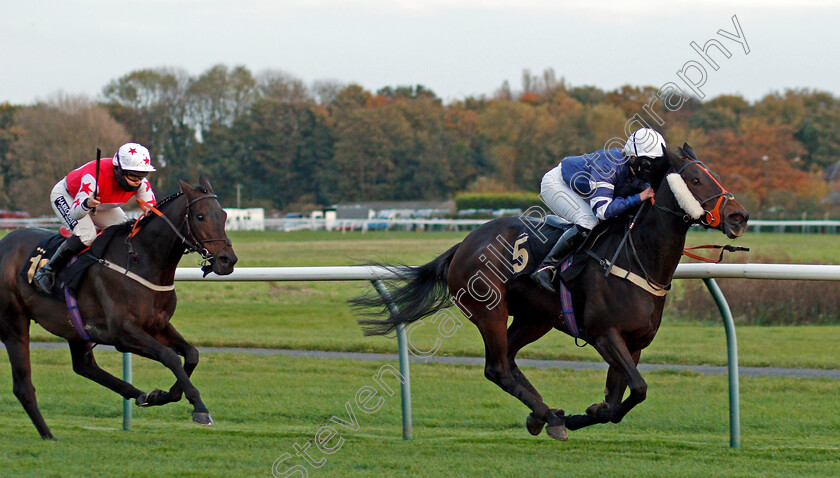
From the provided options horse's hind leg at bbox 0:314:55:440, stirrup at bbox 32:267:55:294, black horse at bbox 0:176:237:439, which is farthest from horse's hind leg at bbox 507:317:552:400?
horse's hind leg at bbox 0:314:55:440

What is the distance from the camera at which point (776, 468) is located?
4160 mm

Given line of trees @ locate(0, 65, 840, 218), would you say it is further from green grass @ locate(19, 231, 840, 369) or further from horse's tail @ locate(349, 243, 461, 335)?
horse's tail @ locate(349, 243, 461, 335)

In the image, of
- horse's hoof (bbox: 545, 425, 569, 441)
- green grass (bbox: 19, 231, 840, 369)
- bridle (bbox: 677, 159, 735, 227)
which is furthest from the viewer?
green grass (bbox: 19, 231, 840, 369)

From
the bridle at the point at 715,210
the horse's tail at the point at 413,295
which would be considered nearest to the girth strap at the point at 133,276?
the horse's tail at the point at 413,295

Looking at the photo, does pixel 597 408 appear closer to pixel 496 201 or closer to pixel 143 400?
pixel 143 400

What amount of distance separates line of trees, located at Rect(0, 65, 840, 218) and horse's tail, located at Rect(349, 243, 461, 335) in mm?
32432

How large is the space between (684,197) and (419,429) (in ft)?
7.26

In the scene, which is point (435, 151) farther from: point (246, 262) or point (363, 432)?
point (363, 432)

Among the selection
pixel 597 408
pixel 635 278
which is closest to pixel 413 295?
pixel 597 408

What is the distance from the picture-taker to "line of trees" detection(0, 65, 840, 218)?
132 feet

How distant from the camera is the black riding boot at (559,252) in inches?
186

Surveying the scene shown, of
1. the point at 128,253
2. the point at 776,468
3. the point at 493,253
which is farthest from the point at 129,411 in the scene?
the point at 776,468

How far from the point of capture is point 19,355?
5.35 m

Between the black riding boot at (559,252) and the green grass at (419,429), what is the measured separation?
0.89 metres
